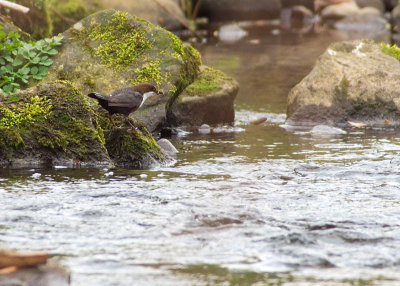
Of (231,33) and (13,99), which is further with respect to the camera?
(231,33)

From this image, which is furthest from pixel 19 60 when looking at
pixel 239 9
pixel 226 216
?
pixel 239 9

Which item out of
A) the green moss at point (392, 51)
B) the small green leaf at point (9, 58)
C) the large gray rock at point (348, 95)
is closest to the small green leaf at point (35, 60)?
the small green leaf at point (9, 58)

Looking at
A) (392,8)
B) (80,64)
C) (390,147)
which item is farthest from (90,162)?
(392,8)

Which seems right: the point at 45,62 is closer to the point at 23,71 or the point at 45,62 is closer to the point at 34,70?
the point at 34,70

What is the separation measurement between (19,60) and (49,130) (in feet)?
6.05

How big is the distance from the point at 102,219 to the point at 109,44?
5.26m

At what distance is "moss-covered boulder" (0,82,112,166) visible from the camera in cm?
731

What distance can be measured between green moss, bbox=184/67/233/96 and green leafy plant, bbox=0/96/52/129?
3160 millimetres

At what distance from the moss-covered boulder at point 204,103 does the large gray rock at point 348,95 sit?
1.05m

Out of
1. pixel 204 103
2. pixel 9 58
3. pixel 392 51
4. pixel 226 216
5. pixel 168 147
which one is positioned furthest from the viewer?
pixel 392 51

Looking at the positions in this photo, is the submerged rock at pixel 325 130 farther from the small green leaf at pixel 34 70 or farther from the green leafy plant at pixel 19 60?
the small green leaf at pixel 34 70

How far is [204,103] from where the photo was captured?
401 inches

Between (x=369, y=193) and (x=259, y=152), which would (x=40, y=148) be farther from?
(x=369, y=193)

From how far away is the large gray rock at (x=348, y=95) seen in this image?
10.3 meters
